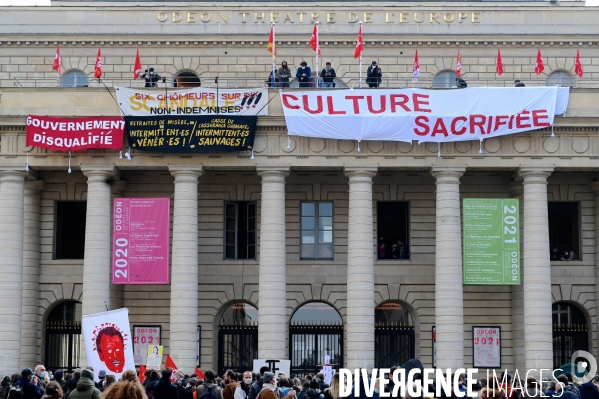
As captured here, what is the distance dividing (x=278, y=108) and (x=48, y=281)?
44.2 ft

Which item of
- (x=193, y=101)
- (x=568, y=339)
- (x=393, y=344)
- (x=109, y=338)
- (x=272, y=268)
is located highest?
(x=193, y=101)

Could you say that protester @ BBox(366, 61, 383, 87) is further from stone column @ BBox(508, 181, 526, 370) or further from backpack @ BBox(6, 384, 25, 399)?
backpack @ BBox(6, 384, 25, 399)

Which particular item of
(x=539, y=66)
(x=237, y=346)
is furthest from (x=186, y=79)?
(x=539, y=66)

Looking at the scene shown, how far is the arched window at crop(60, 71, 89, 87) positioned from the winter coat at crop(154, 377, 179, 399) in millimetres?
31789

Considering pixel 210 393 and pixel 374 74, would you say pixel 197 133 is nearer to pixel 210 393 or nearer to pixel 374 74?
pixel 374 74

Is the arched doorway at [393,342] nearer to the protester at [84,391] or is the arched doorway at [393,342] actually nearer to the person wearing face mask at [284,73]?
the person wearing face mask at [284,73]

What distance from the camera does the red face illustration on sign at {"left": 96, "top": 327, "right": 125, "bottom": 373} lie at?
91.6 ft

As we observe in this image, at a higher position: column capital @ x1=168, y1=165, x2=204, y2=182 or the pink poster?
column capital @ x1=168, y1=165, x2=204, y2=182

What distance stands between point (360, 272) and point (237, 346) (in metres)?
7.70

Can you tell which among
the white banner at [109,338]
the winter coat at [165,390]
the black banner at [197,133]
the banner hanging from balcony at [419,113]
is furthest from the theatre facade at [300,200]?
the winter coat at [165,390]

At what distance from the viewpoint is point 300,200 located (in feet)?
167

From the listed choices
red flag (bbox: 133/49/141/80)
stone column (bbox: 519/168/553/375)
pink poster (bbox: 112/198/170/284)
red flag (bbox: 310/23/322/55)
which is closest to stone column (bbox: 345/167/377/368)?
red flag (bbox: 310/23/322/55)

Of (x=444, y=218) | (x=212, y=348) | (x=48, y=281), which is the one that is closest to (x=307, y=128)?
(x=444, y=218)

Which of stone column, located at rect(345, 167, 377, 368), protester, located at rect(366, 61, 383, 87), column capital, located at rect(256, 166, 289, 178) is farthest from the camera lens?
protester, located at rect(366, 61, 383, 87)
